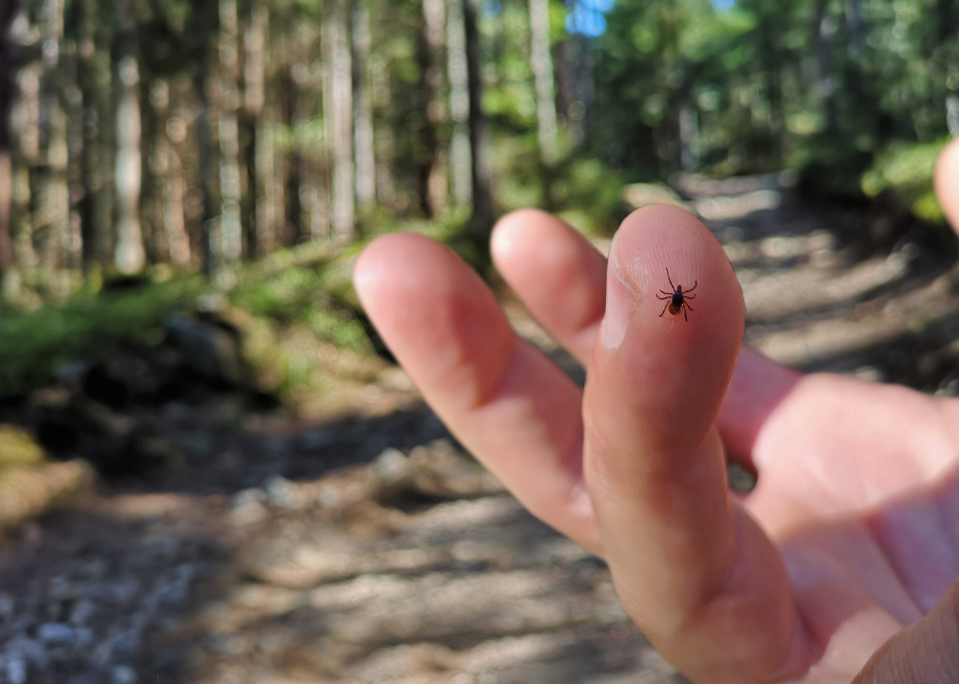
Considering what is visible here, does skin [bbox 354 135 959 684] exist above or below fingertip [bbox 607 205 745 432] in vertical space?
below

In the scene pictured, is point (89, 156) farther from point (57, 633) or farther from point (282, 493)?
point (57, 633)

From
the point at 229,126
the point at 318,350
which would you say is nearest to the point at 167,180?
the point at 229,126

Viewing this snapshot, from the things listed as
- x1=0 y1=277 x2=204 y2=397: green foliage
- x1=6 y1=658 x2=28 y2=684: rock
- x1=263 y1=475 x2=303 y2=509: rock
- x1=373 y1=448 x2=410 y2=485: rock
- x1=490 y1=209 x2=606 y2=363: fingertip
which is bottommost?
x1=373 y1=448 x2=410 y2=485: rock

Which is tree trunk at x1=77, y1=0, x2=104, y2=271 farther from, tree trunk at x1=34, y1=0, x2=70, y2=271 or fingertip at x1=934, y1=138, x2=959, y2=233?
fingertip at x1=934, y1=138, x2=959, y2=233

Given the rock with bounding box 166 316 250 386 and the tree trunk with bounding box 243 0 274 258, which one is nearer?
the rock with bounding box 166 316 250 386

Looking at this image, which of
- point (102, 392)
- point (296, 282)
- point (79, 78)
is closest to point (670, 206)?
point (102, 392)

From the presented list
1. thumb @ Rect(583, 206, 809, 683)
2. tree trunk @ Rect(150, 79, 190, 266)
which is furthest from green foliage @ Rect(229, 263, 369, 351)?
tree trunk @ Rect(150, 79, 190, 266)
